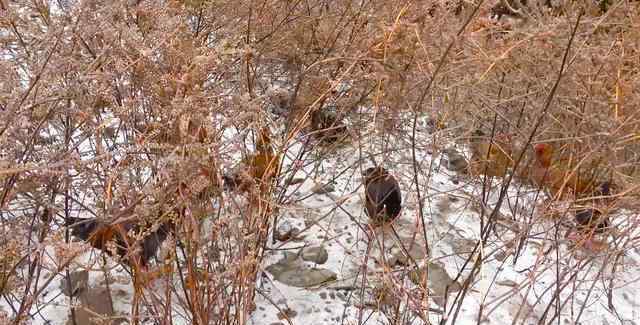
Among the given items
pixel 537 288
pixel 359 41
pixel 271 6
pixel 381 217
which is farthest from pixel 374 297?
pixel 271 6

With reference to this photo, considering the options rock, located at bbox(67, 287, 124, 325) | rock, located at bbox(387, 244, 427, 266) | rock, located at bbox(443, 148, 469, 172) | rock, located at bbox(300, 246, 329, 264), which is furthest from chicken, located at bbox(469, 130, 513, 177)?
rock, located at bbox(67, 287, 124, 325)

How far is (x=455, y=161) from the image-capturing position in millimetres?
2936

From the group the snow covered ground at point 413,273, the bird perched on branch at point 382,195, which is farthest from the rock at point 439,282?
the bird perched on branch at point 382,195

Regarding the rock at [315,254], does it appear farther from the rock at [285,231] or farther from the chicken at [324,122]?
the chicken at [324,122]

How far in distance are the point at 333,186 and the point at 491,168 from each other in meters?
0.70

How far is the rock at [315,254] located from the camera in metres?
2.11

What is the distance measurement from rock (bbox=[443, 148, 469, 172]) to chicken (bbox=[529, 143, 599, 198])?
0.38 meters

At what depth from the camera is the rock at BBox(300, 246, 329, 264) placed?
2107mm

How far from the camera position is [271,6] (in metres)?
2.30

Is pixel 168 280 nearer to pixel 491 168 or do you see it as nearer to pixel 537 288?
pixel 537 288

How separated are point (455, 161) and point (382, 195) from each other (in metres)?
0.91

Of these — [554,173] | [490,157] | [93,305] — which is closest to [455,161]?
[490,157]

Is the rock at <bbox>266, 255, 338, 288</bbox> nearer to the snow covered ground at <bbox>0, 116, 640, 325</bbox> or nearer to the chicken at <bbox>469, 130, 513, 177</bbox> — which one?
the snow covered ground at <bbox>0, 116, 640, 325</bbox>

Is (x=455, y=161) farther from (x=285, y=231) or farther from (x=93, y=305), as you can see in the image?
(x=93, y=305)
